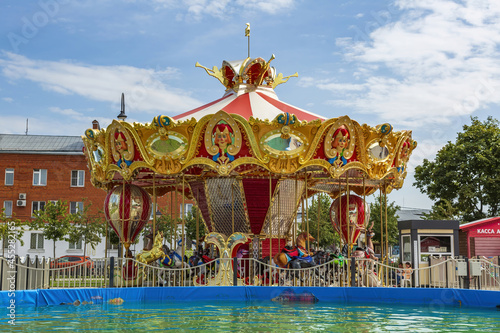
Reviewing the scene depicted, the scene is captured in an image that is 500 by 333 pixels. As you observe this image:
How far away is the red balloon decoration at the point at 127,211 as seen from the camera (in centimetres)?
1588

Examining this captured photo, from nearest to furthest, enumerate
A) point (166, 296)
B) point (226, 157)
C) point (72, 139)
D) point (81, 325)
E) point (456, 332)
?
point (456, 332) < point (81, 325) < point (166, 296) < point (226, 157) < point (72, 139)

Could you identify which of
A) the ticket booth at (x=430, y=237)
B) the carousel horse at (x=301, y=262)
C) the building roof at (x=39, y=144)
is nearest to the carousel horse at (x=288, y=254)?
the carousel horse at (x=301, y=262)

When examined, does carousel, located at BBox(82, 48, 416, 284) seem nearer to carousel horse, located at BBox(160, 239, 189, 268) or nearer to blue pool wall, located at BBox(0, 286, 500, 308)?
carousel horse, located at BBox(160, 239, 189, 268)

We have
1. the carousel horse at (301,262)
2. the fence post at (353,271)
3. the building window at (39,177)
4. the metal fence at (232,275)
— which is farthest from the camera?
the building window at (39,177)

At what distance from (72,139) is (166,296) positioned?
3019 cm

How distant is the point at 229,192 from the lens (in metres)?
16.7

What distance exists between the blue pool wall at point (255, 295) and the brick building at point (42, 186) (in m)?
24.6

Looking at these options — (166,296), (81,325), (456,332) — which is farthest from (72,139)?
(456,332)

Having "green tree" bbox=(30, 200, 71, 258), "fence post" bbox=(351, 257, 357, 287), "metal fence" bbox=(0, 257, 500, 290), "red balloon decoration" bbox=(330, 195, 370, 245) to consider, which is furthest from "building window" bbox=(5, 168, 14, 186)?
"fence post" bbox=(351, 257, 357, 287)

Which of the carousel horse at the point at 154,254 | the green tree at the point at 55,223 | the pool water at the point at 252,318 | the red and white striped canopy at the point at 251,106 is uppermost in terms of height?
the red and white striped canopy at the point at 251,106

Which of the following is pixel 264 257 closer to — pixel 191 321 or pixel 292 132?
pixel 292 132

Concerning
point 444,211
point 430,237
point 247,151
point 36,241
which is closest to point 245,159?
point 247,151

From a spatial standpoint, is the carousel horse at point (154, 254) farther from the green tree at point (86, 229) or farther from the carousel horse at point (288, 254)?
the green tree at point (86, 229)

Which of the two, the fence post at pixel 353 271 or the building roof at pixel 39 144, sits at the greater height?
the building roof at pixel 39 144
